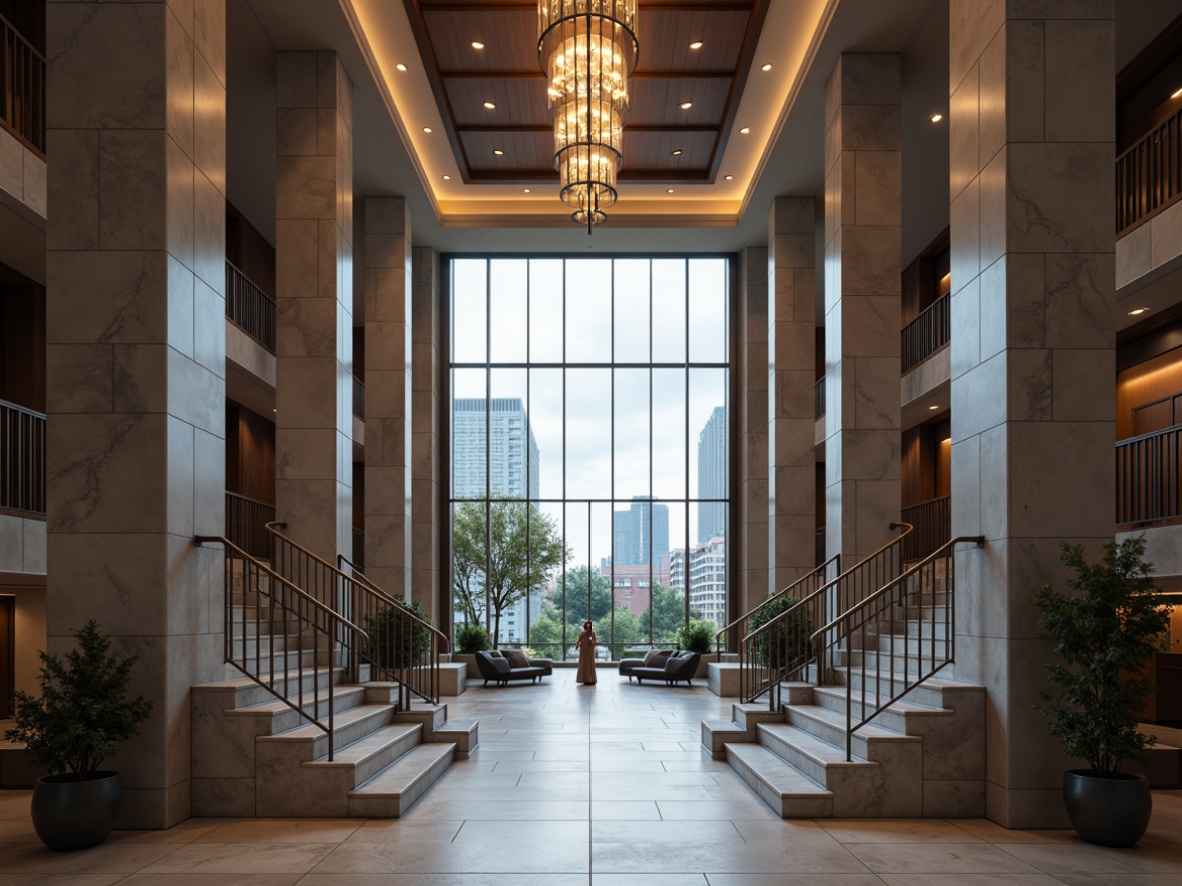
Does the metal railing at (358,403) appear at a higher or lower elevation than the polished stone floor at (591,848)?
higher

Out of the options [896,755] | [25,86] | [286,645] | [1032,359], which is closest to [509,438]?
[25,86]

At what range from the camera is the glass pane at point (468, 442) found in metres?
22.8

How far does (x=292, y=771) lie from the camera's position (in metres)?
7.73

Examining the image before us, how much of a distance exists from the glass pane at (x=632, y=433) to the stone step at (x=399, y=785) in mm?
13685

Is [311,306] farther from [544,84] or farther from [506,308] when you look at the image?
[506,308]

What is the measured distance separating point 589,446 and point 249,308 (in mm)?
9037

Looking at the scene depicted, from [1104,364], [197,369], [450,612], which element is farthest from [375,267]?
[1104,364]

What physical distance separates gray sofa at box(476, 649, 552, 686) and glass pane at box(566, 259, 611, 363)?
7.43 meters

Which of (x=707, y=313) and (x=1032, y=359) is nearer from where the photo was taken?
(x=1032, y=359)

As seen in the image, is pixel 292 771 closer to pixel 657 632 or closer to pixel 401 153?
pixel 401 153

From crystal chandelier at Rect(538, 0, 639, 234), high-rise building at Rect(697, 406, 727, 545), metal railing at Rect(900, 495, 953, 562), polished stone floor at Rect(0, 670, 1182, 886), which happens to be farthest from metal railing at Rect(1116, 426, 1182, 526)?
high-rise building at Rect(697, 406, 727, 545)

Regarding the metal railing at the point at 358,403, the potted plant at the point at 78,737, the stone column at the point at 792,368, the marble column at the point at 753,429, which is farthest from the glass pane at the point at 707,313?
the potted plant at the point at 78,737

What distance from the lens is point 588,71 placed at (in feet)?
32.4

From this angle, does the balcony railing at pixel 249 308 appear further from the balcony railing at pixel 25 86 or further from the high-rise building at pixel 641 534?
the high-rise building at pixel 641 534
